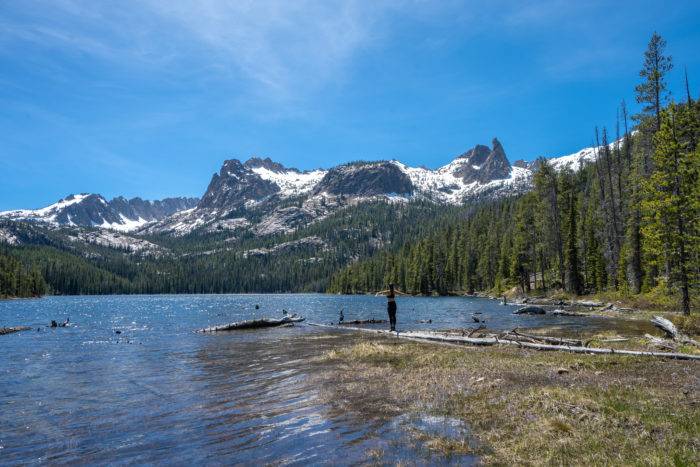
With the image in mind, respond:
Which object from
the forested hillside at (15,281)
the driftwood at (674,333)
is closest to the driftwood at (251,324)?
the driftwood at (674,333)

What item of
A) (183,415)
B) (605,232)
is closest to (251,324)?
(183,415)

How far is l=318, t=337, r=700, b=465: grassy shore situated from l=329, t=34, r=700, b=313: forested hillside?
21678mm

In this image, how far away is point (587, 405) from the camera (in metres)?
11.1

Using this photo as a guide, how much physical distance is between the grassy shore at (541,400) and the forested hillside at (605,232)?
21678mm

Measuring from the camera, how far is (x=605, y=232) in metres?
71.6

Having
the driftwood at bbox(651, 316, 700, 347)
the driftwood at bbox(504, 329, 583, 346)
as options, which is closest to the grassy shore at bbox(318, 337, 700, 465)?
the driftwood at bbox(504, 329, 583, 346)

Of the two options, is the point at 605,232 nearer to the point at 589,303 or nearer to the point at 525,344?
the point at 589,303

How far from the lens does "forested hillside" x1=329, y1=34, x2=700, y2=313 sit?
35.4 metres

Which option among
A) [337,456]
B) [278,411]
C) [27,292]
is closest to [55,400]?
[278,411]

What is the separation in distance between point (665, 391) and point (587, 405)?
3302mm

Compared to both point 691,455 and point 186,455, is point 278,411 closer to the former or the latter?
point 186,455

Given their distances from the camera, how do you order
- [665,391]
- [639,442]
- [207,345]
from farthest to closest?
[207,345] → [665,391] → [639,442]

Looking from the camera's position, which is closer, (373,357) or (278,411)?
(278,411)

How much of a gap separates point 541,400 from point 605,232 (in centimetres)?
6989
